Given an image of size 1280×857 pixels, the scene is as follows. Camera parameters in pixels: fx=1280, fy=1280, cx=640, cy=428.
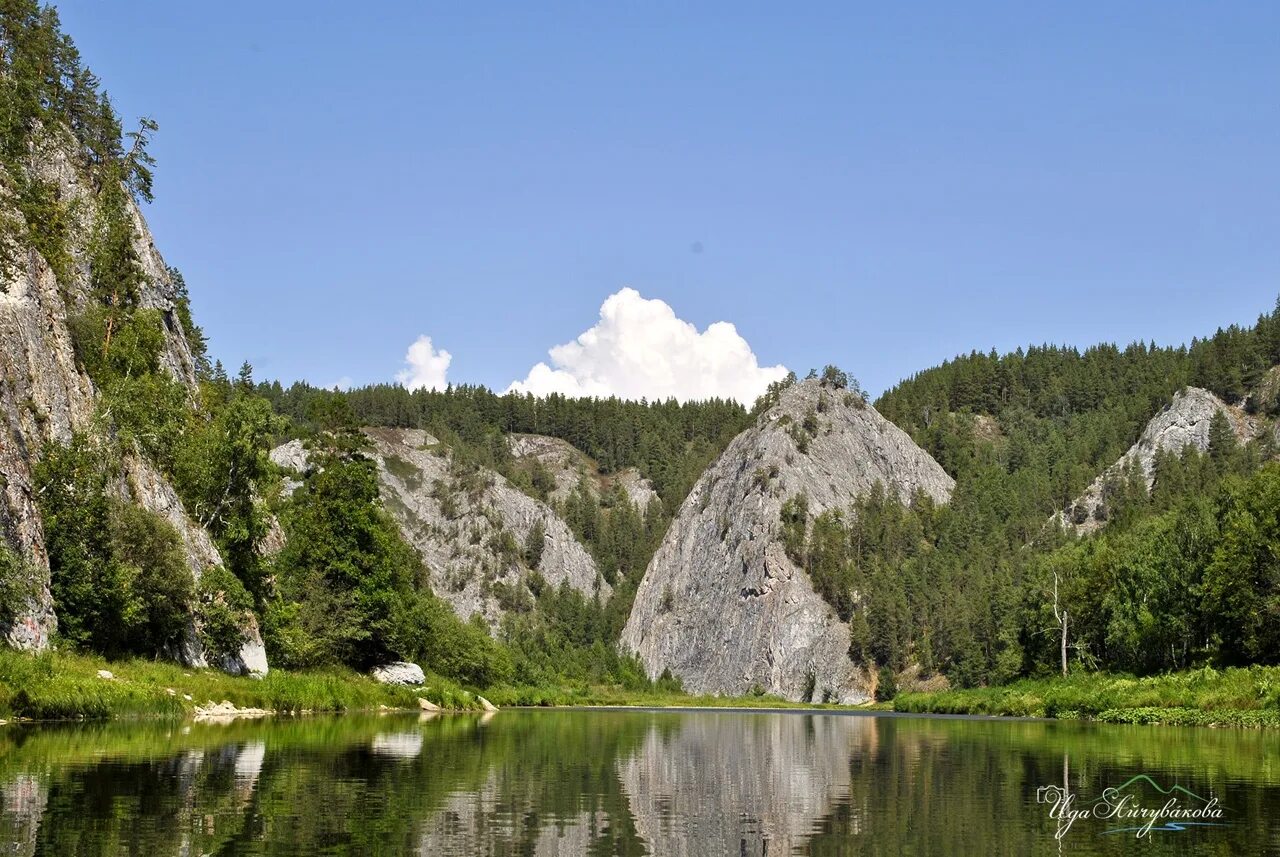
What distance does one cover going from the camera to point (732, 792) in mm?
30703

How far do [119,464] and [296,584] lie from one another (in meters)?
24.8

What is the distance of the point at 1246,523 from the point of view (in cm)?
8981

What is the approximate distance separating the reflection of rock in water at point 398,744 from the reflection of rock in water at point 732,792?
263 inches

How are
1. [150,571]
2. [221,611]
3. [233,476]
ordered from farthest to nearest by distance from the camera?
[233,476] < [221,611] < [150,571]

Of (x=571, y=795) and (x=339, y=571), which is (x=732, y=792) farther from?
(x=339, y=571)

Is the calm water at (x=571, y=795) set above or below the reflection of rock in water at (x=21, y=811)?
below

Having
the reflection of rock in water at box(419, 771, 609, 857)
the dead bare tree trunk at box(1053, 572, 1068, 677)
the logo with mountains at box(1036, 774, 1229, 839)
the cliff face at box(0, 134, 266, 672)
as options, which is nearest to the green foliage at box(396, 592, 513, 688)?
the cliff face at box(0, 134, 266, 672)

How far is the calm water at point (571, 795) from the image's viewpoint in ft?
67.6

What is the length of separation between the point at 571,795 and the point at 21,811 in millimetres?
11430

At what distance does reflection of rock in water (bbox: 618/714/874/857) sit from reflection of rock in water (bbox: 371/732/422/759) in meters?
6.68

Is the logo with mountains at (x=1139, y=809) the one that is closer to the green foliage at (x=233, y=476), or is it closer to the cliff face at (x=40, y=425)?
the cliff face at (x=40, y=425)

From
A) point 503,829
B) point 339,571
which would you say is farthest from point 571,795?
point 339,571

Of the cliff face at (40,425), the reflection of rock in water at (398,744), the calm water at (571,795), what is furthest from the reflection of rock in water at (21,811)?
the cliff face at (40,425)

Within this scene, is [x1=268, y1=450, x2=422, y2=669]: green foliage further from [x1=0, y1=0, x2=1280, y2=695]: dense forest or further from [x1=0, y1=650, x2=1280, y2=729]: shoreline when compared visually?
[x1=0, y1=650, x2=1280, y2=729]: shoreline
